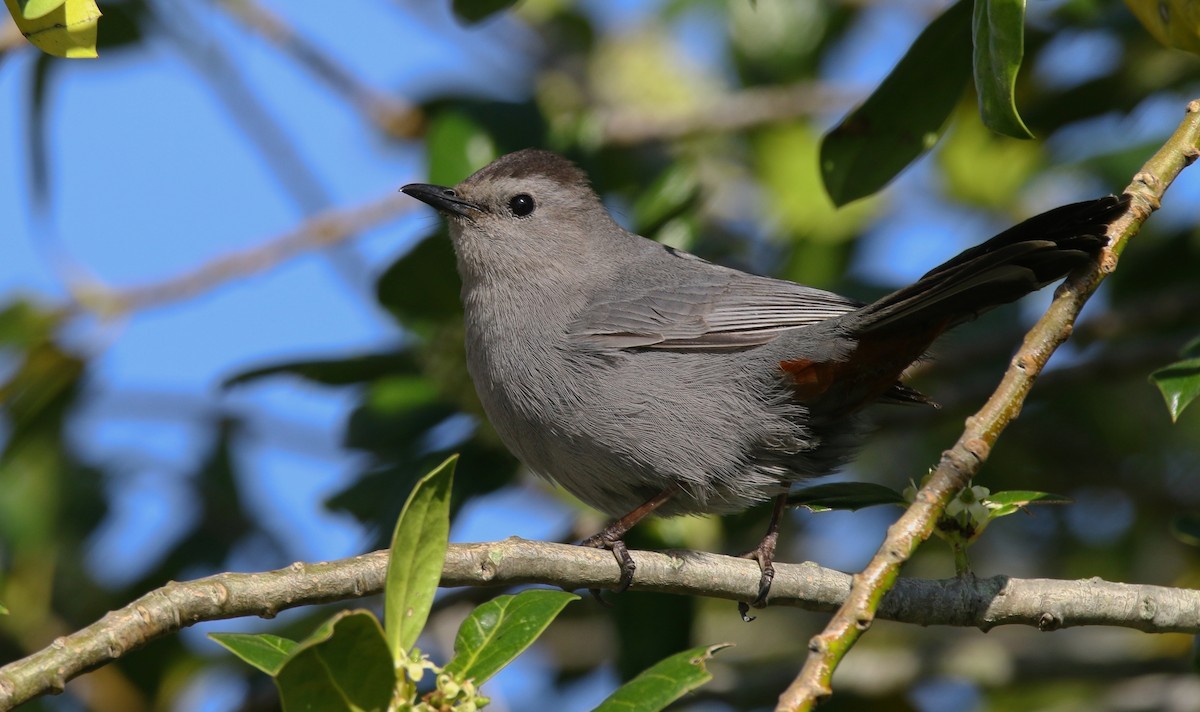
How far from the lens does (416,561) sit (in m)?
2.38

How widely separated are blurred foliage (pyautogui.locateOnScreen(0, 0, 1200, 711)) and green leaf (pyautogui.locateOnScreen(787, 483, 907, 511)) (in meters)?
0.73

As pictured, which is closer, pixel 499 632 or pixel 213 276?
pixel 499 632

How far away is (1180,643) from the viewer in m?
5.41

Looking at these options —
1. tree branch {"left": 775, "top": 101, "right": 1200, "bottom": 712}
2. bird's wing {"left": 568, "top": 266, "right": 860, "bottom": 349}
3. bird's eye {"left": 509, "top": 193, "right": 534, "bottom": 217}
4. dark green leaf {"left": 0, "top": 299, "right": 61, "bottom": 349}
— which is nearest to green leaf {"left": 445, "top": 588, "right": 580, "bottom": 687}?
tree branch {"left": 775, "top": 101, "right": 1200, "bottom": 712}

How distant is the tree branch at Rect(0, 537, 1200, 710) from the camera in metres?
2.34

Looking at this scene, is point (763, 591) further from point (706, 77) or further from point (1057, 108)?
point (706, 77)

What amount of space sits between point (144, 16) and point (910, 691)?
4.34 meters

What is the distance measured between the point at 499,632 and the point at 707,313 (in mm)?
2011

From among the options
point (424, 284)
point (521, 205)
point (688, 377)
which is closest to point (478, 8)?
point (521, 205)

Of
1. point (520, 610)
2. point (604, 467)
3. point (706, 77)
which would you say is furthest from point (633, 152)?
point (520, 610)

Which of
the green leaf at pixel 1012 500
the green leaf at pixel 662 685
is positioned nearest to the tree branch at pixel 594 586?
the green leaf at pixel 1012 500

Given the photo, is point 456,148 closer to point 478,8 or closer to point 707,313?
point 478,8

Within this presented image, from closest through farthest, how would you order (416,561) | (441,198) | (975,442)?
1. (416,561)
2. (975,442)
3. (441,198)

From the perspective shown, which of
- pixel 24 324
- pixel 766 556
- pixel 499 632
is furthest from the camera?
pixel 24 324
